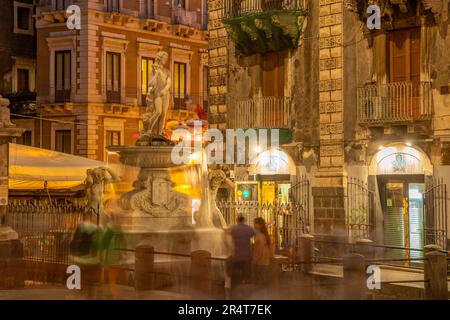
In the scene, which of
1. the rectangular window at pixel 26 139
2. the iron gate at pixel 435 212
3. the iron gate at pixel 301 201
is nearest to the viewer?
the iron gate at pixel 435 212

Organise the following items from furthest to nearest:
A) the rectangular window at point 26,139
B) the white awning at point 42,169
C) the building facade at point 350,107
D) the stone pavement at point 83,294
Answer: the rectangular window at point 26,139, the white awning at point 42,169, the building facade at point 350,107, the stone pavement at point 83,294

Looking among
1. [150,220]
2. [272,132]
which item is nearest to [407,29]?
[272,132]

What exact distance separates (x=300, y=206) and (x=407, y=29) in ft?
19.8

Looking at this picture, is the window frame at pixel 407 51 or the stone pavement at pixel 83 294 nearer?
the stone pavement at pixel 83 294

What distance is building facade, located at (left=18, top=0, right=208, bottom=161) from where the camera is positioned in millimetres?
44812

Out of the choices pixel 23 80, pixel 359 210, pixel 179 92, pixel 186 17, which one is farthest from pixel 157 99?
pixel 186 17

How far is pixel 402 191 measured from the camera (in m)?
25.8

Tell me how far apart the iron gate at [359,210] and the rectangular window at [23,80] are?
25860 millimetres

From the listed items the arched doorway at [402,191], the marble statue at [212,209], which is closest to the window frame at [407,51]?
the arched doorway at [402,191]

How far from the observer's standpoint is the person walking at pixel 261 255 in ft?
58.9

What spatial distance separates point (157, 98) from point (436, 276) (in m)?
9.06

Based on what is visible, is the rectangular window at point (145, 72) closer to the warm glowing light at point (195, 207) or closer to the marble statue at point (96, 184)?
the warm glowing light at point (195, 207)

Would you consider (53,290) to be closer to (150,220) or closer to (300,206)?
(150,220)

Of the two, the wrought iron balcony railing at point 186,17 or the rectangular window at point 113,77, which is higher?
the wrought iron balcony railing at point 186,17
